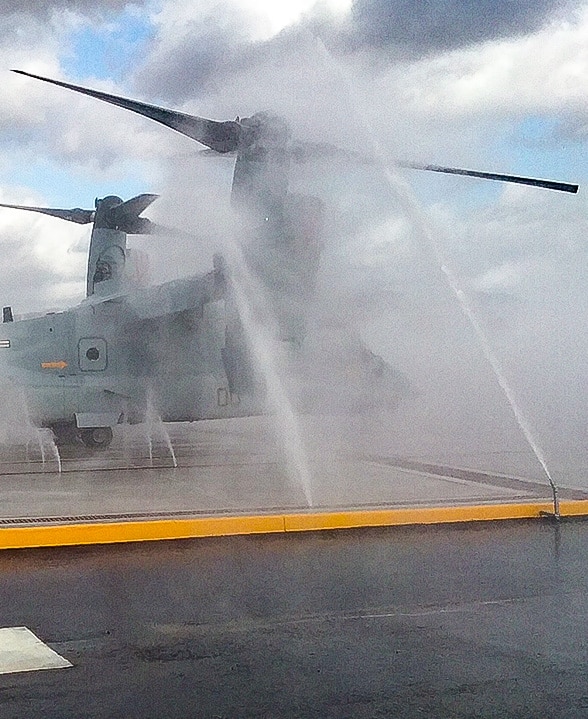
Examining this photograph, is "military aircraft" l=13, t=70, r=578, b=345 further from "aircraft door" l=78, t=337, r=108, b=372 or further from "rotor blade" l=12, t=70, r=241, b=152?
"aircraft door" l=78, t=337, r=108, b=372

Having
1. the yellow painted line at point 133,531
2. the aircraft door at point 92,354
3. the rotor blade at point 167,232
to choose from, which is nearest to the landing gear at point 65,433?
the aircraft door at point 92,354

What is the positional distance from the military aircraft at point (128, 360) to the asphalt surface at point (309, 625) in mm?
9014

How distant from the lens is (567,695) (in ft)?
16.9

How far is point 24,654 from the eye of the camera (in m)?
5.85

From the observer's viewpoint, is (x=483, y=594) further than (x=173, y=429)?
No

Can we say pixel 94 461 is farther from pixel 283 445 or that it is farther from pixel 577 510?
pixel 577 510

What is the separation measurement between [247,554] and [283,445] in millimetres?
9246

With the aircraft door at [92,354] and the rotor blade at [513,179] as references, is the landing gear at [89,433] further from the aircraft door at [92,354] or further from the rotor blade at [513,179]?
the rotor blade at [513,179]

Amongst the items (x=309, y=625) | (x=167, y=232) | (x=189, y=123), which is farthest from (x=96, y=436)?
(x=309, y=625)

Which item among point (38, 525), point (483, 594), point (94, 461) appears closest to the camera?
point (483, 594)

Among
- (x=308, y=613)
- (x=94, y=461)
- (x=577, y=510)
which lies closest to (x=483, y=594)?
(x=308, y=613)

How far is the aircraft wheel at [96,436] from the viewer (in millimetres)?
18750

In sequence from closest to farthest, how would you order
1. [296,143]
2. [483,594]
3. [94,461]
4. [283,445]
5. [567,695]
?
[567,695]
[483,594]
[296,143]
[94,461]
[283,445]

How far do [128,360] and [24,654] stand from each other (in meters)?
12.8
